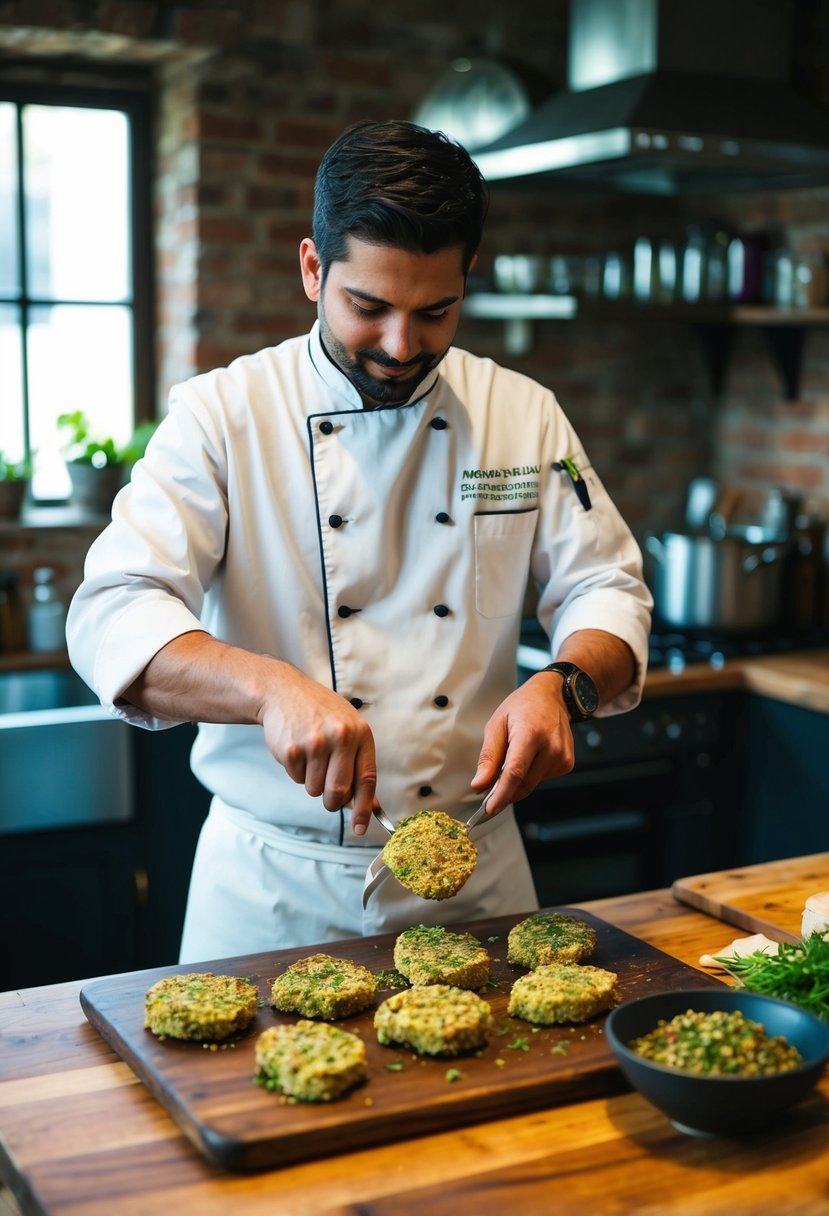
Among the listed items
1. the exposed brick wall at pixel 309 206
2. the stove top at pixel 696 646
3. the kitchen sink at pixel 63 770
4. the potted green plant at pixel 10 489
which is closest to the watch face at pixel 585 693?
the kitchen sink at pixel 63 770

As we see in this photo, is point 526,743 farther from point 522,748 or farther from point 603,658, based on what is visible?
point 603,658

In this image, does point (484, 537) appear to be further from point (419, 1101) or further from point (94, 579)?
point (419, 1101)

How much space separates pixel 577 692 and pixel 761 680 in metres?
1.53

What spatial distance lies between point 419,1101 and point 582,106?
2.43 metres

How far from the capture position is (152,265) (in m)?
3.55

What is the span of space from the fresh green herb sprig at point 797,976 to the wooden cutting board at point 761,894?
0.15 m

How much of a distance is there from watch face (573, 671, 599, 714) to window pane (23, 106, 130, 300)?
223 cm

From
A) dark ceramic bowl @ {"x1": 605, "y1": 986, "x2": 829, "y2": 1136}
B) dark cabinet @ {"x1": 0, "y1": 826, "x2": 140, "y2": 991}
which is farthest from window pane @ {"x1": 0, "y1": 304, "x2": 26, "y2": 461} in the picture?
dark ceramic bowl @ {"x1": 605, "y1": 986, "x2": 829, "y2": 1136}

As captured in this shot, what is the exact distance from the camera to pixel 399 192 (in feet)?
5.21

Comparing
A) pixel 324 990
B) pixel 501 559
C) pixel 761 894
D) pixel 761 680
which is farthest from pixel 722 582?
pixel 324 990

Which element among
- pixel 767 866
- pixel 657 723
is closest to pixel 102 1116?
pixel 767 866

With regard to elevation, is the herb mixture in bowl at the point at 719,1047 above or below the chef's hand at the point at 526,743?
below

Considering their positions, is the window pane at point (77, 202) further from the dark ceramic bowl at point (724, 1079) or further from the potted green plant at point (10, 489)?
the dark ceramic bowl at point (724, 1079)

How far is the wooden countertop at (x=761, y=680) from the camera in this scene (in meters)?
3.01
